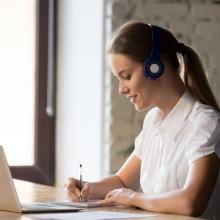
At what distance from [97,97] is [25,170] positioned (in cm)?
63

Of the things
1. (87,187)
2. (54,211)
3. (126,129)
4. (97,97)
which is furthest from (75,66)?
(54,211)

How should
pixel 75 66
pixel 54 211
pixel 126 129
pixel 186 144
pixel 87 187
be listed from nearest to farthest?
1. pixel 54 211
2. pixel 186 144
3. pixel 87 187
4. pixel 126 129
5. pixel 75 66

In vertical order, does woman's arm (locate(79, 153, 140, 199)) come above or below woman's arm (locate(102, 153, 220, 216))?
below

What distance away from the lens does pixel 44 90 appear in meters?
3.54

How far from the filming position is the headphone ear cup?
75.9 inches

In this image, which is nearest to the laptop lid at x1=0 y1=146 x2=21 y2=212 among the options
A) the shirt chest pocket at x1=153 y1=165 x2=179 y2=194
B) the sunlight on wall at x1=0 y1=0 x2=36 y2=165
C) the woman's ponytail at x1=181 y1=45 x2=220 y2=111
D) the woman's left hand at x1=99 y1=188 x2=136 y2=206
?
the woman's left hand at x1=99 y1=188 x2=136 y2=206

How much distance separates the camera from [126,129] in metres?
3.14

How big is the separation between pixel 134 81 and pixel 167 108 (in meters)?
0.17

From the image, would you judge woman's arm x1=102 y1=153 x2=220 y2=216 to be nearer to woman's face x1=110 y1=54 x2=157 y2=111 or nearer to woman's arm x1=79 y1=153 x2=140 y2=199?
woman's face x1=110 y1=54 x2=157 y2=111

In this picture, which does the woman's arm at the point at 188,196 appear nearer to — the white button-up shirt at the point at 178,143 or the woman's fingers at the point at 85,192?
the white button-up shirt at the point at 178,143

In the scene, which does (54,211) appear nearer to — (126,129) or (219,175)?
(219,175)

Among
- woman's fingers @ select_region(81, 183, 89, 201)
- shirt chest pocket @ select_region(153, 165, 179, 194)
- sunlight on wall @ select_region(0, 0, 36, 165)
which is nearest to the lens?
shirt chest pocket @ select_region(153, 165, 179, 194)

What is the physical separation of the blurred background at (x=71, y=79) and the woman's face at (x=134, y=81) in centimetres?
115

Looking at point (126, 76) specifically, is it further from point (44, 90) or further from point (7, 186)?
point (44, 90)
